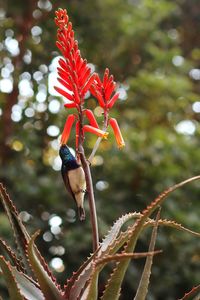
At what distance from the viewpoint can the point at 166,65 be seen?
15.8 ft

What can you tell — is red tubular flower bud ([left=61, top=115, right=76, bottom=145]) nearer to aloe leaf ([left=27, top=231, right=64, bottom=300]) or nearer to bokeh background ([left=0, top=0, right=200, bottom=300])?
aloe leaf ([left=27, top=231, right=64, bottom=300])

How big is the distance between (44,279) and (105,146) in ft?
10.7

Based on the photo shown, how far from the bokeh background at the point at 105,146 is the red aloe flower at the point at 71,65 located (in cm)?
234

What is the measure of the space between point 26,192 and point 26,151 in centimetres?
32

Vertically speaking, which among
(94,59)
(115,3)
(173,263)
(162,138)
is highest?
(115,3)

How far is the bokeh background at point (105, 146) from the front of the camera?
3.73 meters

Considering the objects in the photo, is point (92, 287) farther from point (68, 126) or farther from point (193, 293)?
point (68, 126)

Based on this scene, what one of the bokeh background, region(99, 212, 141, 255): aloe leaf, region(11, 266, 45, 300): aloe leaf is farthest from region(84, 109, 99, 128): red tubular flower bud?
the bokeh background

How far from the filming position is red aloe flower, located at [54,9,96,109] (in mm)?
1012

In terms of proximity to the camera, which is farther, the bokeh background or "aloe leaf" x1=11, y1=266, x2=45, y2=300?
the bokeh background

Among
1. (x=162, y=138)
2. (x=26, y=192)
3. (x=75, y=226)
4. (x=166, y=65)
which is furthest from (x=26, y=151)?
(x=166, y=65)

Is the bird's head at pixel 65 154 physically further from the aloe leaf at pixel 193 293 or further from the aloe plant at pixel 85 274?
the aloe leaf at pixel 193 293

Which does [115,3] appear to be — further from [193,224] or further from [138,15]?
[193,224]

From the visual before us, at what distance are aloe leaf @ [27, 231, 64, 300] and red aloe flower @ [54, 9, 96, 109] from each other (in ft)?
0.92
